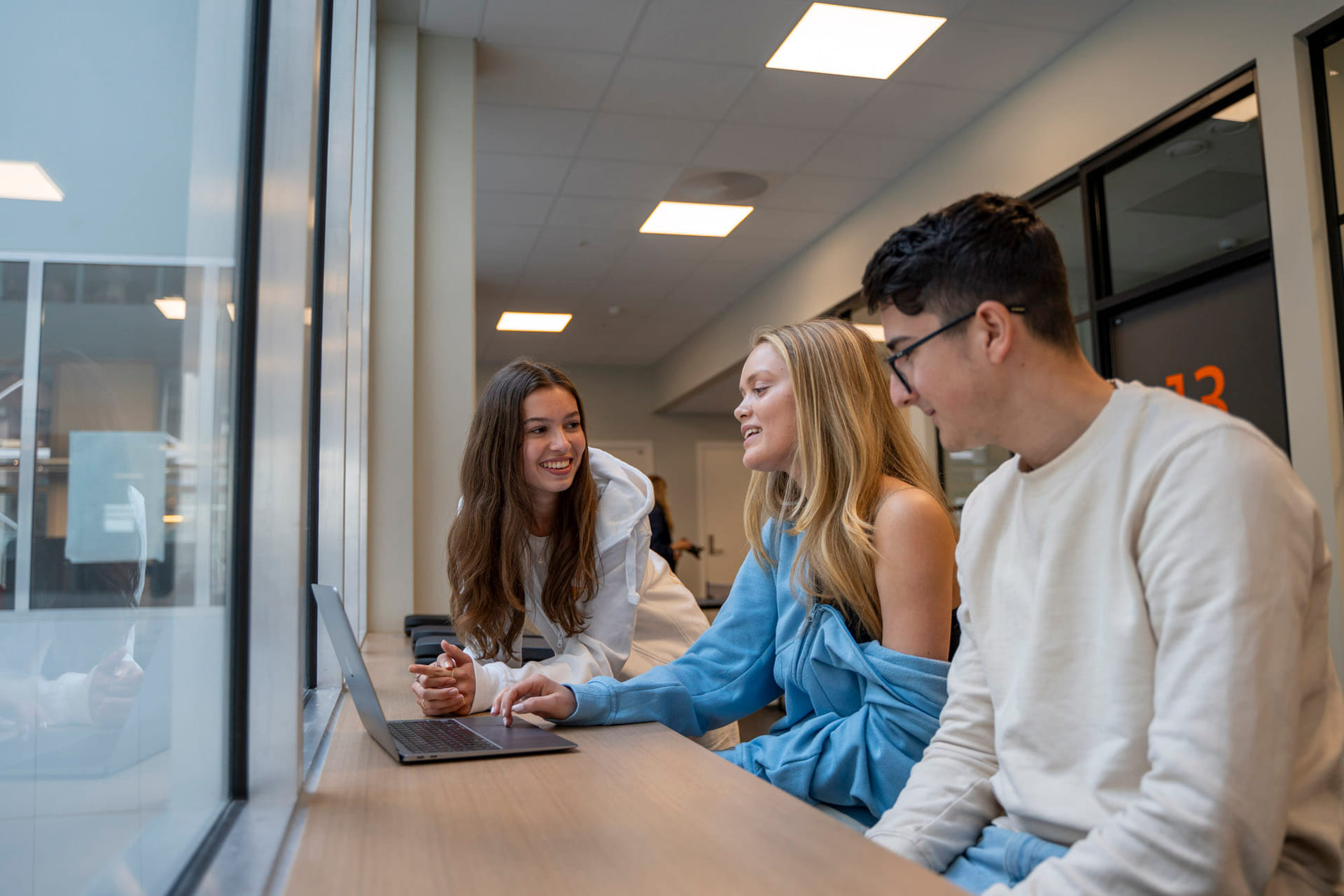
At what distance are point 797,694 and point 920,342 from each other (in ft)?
2.34

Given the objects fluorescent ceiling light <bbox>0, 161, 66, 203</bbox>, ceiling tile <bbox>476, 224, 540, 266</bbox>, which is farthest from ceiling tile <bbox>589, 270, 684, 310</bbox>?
fluorescent ceiling light <bbox>0, 161, 66, 203</bbox>

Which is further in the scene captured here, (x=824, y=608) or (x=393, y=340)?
(x=393, y=340)

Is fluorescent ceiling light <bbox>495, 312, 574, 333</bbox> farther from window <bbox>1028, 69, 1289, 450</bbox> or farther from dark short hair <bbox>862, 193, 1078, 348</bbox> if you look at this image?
Answer: dark short hair <bbox>862, 193, 1078, 348</bbox>

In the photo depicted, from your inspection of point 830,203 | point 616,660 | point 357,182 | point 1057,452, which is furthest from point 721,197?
point 1057,452

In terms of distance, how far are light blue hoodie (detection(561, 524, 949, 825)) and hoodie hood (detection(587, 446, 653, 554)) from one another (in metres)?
0.38

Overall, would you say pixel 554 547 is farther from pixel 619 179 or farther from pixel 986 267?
pixel 619 179

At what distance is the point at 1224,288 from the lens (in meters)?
3.33

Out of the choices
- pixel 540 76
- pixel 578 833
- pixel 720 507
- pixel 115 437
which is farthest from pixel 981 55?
pixel 720 507

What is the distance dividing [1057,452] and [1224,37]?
Answer: 10.0 feet

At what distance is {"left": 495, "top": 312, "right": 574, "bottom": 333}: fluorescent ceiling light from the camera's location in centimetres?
805

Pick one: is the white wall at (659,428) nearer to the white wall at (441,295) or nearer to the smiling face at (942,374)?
the white wall at (441,295)

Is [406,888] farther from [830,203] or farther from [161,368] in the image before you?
[830,203]

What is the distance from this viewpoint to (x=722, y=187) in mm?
5359

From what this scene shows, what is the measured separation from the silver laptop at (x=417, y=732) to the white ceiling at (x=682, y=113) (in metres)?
3.00
